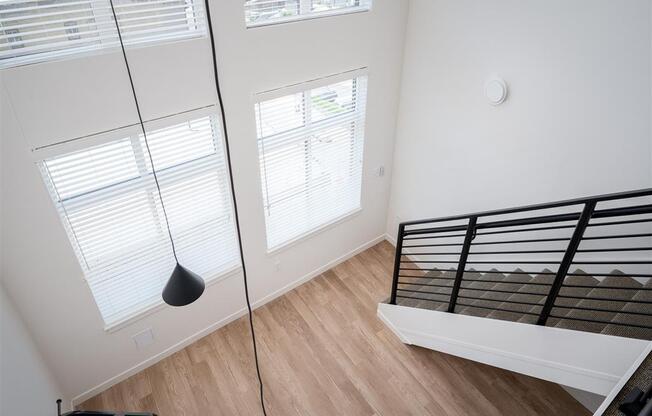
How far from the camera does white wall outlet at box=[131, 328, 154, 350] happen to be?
12.1 feet

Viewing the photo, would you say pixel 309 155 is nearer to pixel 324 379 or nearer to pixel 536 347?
pixel 324 379

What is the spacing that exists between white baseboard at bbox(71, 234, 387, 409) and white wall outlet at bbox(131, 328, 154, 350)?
0.66 ft

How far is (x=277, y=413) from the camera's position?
11.6 ft

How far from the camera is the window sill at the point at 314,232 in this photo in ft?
14.1

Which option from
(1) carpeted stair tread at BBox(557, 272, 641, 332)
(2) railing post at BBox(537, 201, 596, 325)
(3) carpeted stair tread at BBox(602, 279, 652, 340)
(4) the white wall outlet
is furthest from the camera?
(4) the white wall outlet

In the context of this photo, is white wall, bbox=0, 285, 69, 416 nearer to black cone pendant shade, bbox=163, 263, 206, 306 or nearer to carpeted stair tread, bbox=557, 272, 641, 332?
black cone pendant shade, bbox=163, 263, 206, 306

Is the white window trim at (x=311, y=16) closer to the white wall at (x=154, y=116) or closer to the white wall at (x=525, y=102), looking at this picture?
the white wall at (x=154, y=116)

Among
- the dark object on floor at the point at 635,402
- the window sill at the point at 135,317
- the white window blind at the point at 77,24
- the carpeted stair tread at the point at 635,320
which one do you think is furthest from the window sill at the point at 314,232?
the dark object on floor at the point at 635,402

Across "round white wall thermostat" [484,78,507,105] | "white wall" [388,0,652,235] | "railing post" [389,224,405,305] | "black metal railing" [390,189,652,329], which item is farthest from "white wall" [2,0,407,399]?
"black metal railing" [390,189,652,329]

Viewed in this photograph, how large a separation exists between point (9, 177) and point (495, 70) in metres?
3.60

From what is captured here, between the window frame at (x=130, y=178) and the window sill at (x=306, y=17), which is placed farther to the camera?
the window sill at (x=306, y=17)

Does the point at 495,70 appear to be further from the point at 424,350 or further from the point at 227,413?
the point at 227,413

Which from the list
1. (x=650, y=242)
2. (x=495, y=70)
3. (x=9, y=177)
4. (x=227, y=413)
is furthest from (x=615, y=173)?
(x=9, y=177)

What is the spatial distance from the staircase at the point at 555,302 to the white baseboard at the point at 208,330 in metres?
0.99
